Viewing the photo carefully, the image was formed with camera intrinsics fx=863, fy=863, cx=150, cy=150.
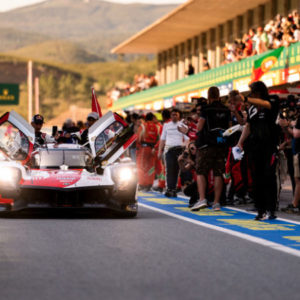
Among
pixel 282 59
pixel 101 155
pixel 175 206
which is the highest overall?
pixel 282 59

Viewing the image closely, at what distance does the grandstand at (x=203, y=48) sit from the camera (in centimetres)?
2684

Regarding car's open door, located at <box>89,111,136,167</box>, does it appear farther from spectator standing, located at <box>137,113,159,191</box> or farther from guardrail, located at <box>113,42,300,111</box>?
guardrail, located at <box>113,42,300,111</box>

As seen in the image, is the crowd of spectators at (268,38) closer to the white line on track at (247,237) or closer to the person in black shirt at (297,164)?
the person in black shirt at (297,164)

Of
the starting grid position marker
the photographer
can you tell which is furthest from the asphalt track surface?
the photographer

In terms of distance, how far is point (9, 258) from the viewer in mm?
7324

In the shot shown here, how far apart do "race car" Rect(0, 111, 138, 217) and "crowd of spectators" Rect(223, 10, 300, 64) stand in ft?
38.9

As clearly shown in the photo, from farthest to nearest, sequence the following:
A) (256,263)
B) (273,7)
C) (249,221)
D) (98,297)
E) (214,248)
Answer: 1. (273,7)
2. (249,221)
3. (214,248)
4. (256,263)
5. (98,297)

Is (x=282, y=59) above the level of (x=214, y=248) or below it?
above

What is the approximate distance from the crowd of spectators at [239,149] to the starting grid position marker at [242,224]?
283 mm

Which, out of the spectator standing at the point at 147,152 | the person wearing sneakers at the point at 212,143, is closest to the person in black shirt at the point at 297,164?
the person wearing sneakers at the point at 212,143

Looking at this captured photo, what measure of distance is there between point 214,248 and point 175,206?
5.62 meters

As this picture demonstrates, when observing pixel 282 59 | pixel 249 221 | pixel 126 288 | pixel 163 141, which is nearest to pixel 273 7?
pixel 282 59

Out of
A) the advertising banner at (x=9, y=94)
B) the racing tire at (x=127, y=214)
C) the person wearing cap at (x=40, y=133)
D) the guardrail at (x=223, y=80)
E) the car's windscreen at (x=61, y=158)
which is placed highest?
the advertising banner at (x=9, y=94)

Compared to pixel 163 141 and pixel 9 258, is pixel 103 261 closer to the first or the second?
pixel 9 258
